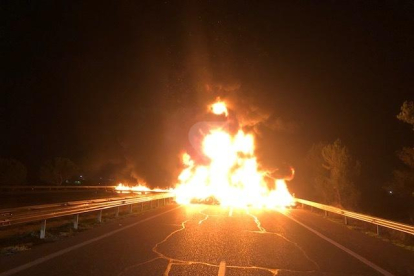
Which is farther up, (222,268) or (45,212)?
(45,212)

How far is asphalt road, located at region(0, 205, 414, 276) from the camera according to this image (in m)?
7.19

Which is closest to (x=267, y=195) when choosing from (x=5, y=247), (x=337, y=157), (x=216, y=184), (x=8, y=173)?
(x=216, y=184)

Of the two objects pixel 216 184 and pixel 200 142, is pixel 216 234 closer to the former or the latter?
pixel 216 184

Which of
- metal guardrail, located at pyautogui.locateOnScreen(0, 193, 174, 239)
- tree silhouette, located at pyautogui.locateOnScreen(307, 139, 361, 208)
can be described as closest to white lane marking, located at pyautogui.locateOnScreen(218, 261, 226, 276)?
metal guardrail, located at pyautogui.locateOnScreen(0, 193, 174, 239)

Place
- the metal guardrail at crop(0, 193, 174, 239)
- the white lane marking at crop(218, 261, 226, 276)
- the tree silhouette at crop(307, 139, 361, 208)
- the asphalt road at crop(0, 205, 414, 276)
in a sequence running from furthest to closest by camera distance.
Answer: the tree silhouette at crop(307, 139, 361, 208) → the metal guardrail at crop(0, 193, 174, 239) → the asphalt road at crop(0, 205, 414, 276) → the white lane marking at crop(218, 261, 226, 276)

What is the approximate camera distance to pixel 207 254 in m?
8.77

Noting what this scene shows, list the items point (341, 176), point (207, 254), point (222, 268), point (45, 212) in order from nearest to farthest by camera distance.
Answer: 1. point (222, 268)
2. point (207, 254)
3. point (45, 212)
4. point (341, 176)

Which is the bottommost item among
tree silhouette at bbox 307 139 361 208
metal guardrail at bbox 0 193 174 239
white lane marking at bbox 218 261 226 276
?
white lane marking at bbox 218 261 226 276

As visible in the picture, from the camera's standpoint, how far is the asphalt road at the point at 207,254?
7191 mm

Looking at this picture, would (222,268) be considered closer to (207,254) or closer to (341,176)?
(207,254)

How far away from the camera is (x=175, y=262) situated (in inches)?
307

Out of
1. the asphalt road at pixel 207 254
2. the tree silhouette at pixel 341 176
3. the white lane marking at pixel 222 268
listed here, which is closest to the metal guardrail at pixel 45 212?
the asphalt road at pixel 207 254

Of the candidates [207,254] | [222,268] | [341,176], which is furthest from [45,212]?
[341,176]

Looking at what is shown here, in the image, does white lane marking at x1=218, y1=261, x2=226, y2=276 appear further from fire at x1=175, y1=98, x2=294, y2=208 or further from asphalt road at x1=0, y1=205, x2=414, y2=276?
fire at x1=175, y1=98, x2=294, y2=208
